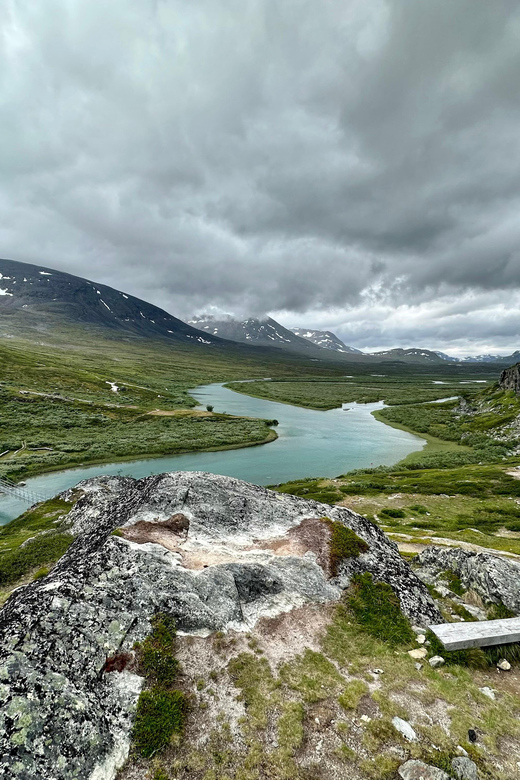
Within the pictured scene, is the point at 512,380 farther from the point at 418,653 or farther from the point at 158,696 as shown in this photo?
the point at 158,696

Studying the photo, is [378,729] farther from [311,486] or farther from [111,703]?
[311,486]

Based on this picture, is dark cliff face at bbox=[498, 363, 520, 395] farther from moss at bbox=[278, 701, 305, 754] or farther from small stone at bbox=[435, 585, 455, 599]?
moss at bbox=[278, 701, 305, 754]

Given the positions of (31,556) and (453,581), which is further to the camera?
(31,556)

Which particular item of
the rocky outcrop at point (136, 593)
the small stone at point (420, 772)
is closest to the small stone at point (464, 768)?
the small stone at point (420, 772)

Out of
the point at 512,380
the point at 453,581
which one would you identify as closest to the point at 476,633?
the point at 453,581

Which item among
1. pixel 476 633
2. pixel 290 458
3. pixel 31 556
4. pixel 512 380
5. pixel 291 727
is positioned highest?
pixel 512 380

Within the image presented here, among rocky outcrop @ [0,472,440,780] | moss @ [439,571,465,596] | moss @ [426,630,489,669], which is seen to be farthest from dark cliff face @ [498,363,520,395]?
moss @ [426,630,489,669]

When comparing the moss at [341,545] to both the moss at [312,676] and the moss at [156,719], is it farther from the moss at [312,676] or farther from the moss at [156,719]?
the moss at [156,719]
